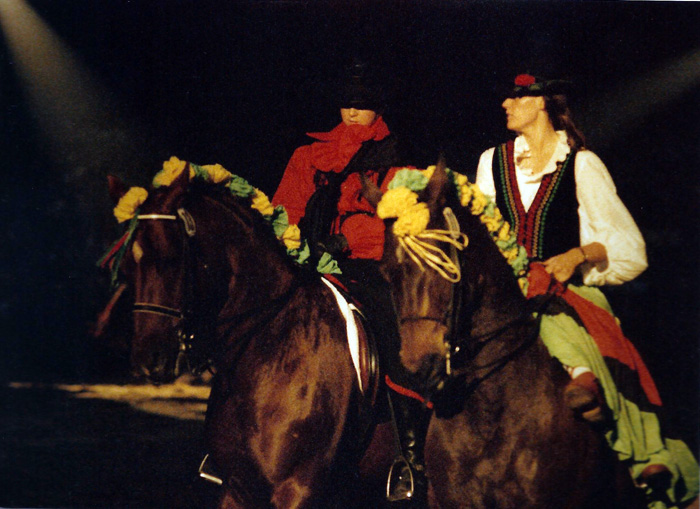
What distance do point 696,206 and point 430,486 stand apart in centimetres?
207

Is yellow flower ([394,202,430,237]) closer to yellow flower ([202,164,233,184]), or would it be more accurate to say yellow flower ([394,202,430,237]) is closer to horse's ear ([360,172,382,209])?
horse's ear ([360,172,382,209])

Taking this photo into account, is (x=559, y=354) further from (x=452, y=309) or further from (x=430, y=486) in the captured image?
(x=430, y=486)

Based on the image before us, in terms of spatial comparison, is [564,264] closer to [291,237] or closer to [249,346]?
[291,237]

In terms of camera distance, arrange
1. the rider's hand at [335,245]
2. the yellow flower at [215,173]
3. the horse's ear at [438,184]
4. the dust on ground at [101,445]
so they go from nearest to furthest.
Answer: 1. the horse's ear at [438,184]
2. the yellow flower at [215,173]
3. the rider's hand at [335,245]
4. the dust on ground at [101,445]

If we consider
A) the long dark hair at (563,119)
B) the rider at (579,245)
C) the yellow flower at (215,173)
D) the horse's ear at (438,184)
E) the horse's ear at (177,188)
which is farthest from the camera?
the long dark hair at (563,119)

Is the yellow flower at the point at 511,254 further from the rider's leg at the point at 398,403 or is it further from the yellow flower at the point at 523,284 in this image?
the rider's leg at the point at 398,403

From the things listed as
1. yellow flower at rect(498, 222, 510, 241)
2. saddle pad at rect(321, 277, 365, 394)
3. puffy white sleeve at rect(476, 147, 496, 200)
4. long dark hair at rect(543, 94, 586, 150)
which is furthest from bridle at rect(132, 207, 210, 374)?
long dark hair at rect(543, 94, 586, 150)

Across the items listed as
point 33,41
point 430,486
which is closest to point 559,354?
point 430,486

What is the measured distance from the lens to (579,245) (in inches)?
127

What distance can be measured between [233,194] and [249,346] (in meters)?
0.68

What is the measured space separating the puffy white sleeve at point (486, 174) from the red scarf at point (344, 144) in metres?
0.52

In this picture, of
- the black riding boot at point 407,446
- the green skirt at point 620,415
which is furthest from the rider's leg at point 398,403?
the green skirt at point 620,415

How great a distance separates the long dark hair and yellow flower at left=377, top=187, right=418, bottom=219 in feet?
3.31

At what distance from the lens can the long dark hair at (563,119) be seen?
3.32 meters
